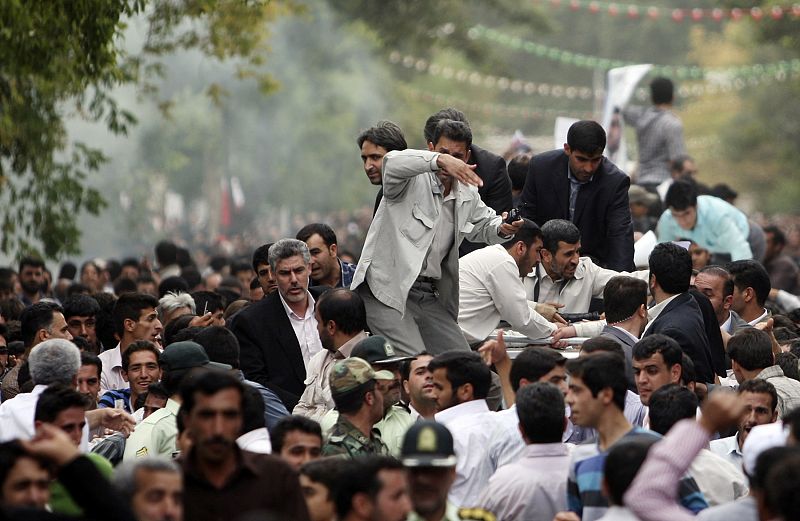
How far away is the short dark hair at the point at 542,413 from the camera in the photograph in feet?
27.5

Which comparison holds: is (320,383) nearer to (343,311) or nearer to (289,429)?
(343,311)

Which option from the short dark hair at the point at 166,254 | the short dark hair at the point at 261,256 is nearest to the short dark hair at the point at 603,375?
the short dark hair at the point at 261,256

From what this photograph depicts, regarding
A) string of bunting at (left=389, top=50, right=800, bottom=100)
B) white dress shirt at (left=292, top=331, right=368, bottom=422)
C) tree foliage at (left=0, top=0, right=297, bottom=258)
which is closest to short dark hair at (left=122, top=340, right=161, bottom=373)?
white dress shirt at (left=292, top=331, right=368, bottom=422)

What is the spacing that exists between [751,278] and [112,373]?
4.93 meters

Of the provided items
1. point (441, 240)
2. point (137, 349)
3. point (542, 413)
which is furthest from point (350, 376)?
point (137, 349)

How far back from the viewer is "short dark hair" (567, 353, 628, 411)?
26.9ft

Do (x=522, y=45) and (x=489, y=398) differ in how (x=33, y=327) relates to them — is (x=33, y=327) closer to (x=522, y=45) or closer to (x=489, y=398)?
(x=489, y=398)

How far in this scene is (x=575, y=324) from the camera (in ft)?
38.9

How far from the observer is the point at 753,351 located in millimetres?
11117

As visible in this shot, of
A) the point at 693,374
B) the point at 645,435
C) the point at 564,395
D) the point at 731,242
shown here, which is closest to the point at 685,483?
the point at 645,435

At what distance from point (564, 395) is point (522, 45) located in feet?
93.0

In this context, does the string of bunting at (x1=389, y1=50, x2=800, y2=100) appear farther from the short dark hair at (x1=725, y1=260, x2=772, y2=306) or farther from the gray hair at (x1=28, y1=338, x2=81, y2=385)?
the gray hair at (x1=28, y1=338, x2=81, y2=385)

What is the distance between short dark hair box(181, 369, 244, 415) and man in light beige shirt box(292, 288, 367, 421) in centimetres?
308

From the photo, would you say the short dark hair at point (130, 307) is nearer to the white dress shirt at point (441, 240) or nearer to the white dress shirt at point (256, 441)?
the white dress shirt at point (441, 240)
